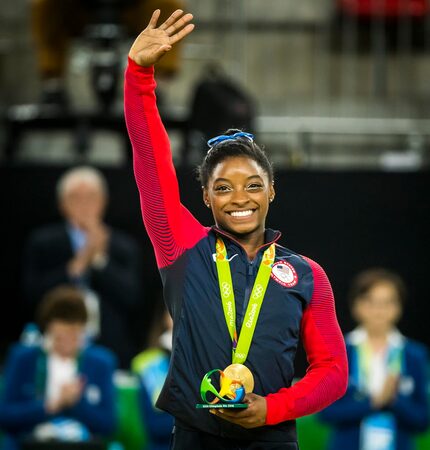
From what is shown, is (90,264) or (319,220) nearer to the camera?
(90,264)

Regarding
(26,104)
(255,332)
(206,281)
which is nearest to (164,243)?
(206,281)

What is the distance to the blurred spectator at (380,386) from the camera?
16.3 feet

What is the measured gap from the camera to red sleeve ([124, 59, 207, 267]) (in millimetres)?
2760

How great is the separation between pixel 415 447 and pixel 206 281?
8.84ft

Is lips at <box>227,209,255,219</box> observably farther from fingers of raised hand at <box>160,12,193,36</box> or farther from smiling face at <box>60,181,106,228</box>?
smiling face at <box>60,181,106,228</box>

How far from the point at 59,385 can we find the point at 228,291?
8.04 feet

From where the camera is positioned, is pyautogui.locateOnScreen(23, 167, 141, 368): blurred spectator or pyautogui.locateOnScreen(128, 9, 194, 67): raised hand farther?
pyautogui.locateOnScreen(23, 167, 141, 368): blurred spectator

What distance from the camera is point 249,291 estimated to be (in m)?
2.71

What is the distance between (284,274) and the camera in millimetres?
2752

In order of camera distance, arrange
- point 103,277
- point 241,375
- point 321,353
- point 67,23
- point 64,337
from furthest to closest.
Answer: point 67,23 → point 103,277 → point 64,337 → point 321,353 → point 241,375

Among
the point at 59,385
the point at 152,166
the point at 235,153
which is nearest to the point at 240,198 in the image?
the point at 235,153

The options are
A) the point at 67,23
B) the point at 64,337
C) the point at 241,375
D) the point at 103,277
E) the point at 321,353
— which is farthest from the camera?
the point at 67,23

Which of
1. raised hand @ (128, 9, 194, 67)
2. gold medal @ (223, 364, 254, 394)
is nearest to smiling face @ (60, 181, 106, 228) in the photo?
raised hand @ (128, 9, 194, 67)

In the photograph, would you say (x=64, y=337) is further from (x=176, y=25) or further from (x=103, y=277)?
(x=176, y=25)
